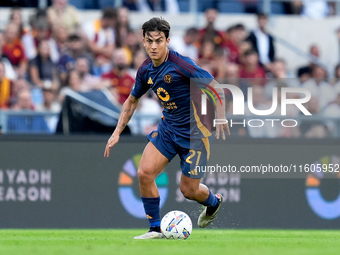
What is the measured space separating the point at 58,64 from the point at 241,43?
376cm

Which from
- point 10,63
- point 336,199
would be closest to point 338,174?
point 336,199

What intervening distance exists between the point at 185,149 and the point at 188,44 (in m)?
7.19

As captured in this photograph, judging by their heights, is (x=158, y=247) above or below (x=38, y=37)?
below

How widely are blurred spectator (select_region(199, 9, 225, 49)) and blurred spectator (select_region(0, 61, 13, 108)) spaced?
4.19 metres

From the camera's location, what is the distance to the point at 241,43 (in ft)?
51.9

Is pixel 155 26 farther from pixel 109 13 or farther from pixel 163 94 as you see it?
pixel 109 13

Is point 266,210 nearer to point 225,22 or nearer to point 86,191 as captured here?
point 86,191

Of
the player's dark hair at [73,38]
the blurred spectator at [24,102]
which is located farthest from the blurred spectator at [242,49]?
the blurred spectator at [24,102]

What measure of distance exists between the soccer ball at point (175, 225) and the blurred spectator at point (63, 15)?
7578 millimetres

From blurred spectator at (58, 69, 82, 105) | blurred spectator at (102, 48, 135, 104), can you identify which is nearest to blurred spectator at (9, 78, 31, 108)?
blurred spectator at (58, 69, 82, 105)

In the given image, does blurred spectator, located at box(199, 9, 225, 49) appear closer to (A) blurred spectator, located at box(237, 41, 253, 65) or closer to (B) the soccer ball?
(A) blurred spectator, located at box(237, 41, 253, 65)

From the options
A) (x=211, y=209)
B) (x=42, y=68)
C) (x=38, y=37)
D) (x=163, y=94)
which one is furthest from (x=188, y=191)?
(x=38, y=37)

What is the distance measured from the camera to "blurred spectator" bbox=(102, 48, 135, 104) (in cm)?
1399

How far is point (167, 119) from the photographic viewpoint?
8805mm
